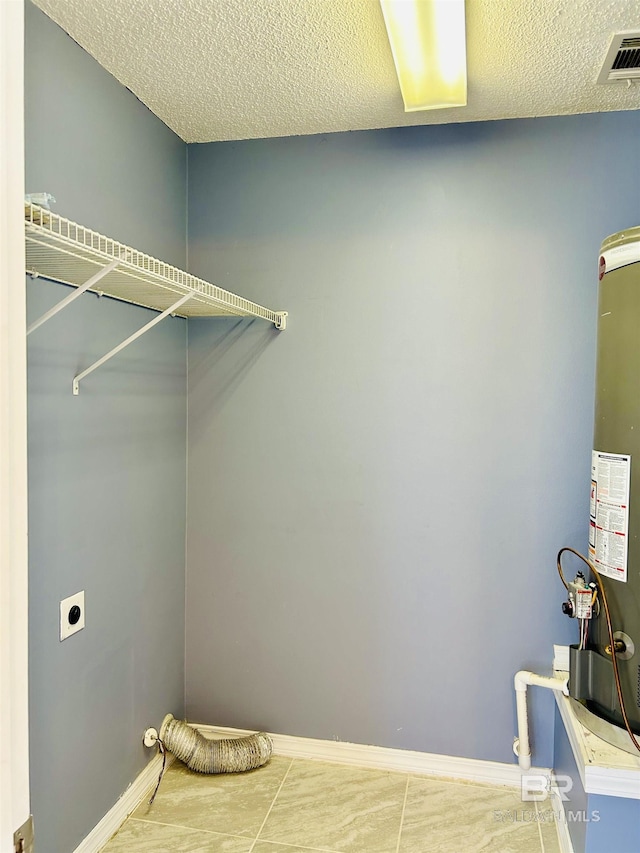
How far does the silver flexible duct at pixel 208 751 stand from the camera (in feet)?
6.84

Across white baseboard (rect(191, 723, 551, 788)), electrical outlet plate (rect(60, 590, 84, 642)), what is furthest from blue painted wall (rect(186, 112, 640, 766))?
electrical outlet plate (rect(60, 590, 84, 642))

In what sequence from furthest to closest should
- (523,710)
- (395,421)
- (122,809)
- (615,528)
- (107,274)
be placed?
(395,421) < (523,710) < (122,809) < (615,528) < (107,274)

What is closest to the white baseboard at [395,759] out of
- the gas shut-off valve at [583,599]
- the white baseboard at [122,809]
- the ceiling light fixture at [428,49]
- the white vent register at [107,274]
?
the white baseboard at [122,809]

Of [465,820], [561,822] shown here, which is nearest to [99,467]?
[465,820]

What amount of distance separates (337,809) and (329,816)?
4cm

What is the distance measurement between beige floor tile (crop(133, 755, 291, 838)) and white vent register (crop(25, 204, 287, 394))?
137 centimetres

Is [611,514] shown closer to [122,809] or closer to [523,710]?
[523,710]

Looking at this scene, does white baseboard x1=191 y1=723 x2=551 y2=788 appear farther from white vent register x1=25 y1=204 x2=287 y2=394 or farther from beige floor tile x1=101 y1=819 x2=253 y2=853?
white vent register x1=25 y1=204 x2=287 y2=394

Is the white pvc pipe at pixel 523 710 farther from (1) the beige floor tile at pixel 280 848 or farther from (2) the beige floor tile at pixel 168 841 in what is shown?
(2) the beige floor tile at pixel 168 841

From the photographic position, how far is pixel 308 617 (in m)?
2.23

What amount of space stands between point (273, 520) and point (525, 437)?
0.95 metres

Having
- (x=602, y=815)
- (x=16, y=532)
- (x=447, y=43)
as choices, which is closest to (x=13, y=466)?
(x=16, y=532)

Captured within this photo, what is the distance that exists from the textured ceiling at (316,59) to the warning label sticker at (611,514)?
1098 millimetres

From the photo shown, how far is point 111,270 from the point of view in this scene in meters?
1.24
